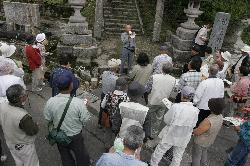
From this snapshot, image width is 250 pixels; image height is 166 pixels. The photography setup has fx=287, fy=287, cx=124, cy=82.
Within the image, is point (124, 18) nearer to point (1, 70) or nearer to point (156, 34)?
point (156, 34)

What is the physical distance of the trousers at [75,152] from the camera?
488 centimetres

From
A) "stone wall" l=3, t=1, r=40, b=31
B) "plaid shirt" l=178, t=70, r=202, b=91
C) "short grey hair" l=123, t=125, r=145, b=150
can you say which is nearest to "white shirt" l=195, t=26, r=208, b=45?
"plaid shirt" l=178, t=70, r=202, b=91

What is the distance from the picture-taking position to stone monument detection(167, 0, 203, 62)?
10344mm

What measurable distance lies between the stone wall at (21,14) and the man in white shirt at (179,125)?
27.4 ft

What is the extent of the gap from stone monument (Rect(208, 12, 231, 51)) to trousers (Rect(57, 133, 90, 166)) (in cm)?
657

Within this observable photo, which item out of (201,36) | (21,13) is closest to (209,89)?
(201,36)

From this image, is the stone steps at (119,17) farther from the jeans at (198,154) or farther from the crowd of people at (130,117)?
the jeans at (198,154)

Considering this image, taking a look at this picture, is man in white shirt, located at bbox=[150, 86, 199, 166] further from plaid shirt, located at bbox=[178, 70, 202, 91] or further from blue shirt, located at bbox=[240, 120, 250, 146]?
plaid shirt, located at bbox=[178, 70, 202, 91]

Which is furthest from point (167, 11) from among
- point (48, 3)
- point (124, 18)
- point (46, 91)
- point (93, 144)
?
point (93, 144)

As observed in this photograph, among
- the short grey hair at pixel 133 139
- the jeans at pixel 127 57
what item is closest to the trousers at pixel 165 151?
the short grey hair at pixel 133 139

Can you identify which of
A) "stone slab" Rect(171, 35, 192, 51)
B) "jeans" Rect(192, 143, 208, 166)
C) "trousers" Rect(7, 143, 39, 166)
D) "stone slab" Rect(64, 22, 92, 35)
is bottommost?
"jeans" Rect(192, 143, 208, 166)

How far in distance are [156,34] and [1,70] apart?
8807 mm

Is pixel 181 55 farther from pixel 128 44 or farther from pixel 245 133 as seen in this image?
pixel 245 133

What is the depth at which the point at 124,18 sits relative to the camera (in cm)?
1403
